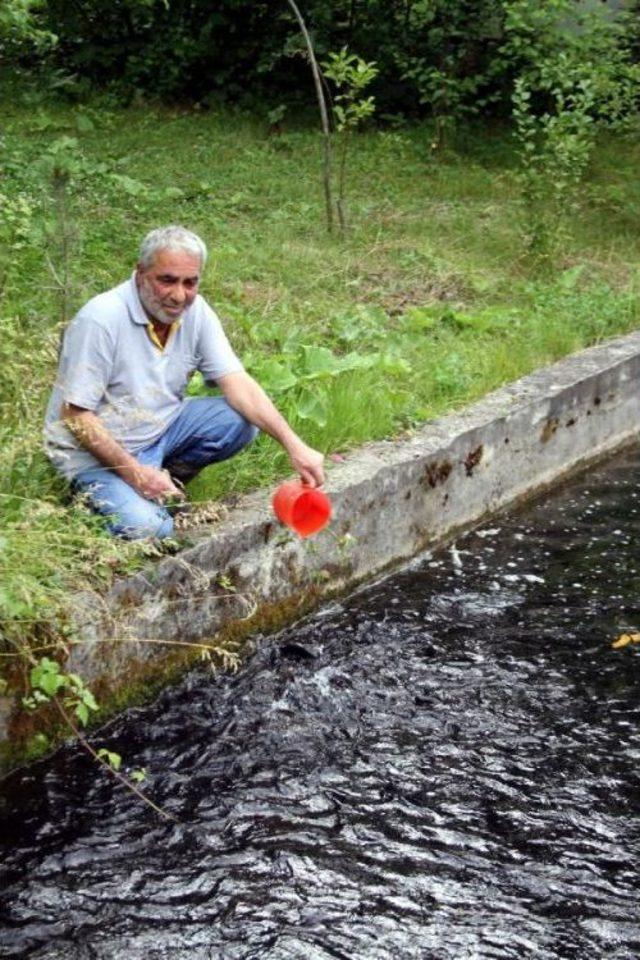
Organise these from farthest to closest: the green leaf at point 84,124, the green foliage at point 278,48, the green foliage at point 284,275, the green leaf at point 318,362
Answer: the green foliage at point 278,48, the green leaf at point 84,124, the green leaf at point 318,362, the green foliage at point 284,275

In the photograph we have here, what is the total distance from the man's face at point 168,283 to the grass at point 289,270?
37 cm

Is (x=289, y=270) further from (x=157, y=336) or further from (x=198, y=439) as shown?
(x=157, y=336)

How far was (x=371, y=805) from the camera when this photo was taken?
14.1ft

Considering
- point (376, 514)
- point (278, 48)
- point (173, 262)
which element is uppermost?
point (278, 48)

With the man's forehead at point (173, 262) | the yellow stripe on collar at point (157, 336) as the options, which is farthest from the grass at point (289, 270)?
the man's forehead at point (173, 262)

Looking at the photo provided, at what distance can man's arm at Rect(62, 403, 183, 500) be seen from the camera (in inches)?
186

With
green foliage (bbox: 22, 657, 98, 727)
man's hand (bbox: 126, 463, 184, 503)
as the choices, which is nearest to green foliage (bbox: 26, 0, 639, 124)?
man's hand (bbox: 126, 463, 184, 503)

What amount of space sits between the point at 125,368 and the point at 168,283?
0.35 meters

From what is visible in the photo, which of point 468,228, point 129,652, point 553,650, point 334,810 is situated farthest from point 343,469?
point 468,228

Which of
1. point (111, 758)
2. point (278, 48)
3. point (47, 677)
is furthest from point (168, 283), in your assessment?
point (278, 48)

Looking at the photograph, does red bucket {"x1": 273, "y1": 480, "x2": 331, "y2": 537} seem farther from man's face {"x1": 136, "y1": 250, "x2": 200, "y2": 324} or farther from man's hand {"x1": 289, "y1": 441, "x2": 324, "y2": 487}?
man's face {"x1": 136, "y1": 250, "x2": 200, "y2": 324}

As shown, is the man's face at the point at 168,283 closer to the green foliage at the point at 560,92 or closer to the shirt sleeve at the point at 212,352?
the shirt sleeve at the point at 212,352

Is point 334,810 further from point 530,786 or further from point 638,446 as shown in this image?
point 638,446

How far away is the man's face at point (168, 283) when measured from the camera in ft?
16.0
